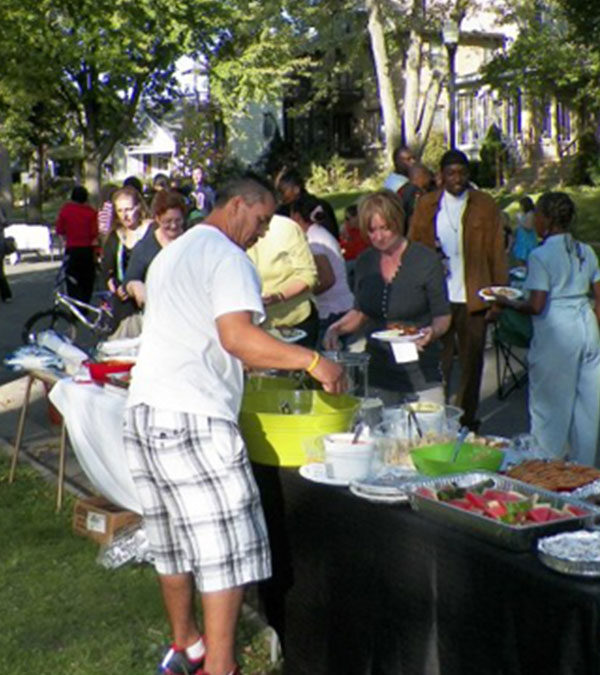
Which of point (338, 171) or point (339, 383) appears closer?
point (339, 383)

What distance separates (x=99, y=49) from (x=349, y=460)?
31300 mm

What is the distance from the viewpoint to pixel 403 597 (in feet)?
12.2

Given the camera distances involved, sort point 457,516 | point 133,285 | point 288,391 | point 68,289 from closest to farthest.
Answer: point 457,516 → point 288,391 → point 133,285 → point 68,289

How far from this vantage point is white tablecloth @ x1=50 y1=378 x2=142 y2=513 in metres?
5.73

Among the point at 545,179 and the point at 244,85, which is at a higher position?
the point at 244,85

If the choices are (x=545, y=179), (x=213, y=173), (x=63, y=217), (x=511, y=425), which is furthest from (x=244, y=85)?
(x=511, y=425)

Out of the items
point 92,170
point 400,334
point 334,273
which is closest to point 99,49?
point 92,170

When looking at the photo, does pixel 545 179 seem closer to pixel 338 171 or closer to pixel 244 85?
pixel 338 171

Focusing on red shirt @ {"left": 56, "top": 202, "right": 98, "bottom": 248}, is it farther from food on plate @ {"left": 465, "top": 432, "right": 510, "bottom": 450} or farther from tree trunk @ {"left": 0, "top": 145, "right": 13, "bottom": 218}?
tree trunk @ {"left": 0, "top": 145, "right": 13, "bottom": 218}

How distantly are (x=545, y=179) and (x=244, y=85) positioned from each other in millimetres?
10694

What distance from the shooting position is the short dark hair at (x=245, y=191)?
407 cm

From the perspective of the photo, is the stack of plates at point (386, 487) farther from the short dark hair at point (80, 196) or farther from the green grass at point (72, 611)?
the short dark hair at point (80, 196)

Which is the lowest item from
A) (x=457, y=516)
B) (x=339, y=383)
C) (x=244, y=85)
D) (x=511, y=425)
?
(x=511, y=425)

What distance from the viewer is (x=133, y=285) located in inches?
300
